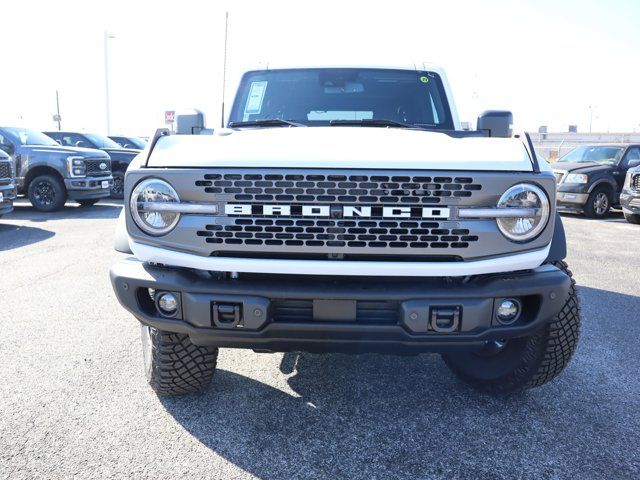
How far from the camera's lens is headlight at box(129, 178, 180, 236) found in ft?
7.59

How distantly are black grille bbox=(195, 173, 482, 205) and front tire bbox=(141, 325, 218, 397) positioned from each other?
0.88 meters

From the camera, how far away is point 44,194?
11.6 metres

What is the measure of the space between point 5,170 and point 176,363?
7771mm

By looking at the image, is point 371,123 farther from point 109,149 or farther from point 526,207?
point 109,149

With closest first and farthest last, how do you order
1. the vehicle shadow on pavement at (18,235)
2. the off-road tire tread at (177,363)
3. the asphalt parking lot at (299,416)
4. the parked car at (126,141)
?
the asphalt parking lot at (299,416) → the off-road tire tread at (177,363) → the vehicle shadow on pavement at (18,235) → the parked car at (126,141)

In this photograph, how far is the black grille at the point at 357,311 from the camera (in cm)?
227

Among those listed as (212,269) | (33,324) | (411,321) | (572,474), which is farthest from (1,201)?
(572,474)

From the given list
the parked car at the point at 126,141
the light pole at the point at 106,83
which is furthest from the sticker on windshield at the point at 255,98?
the light pole at the point at 106,83

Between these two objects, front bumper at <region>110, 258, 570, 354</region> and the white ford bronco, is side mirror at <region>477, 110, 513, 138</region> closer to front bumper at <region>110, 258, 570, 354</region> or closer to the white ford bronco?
the white ford bronco

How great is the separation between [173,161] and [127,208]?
11.4 inches

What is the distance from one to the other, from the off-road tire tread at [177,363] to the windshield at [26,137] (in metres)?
10.6

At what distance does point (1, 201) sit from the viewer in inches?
336

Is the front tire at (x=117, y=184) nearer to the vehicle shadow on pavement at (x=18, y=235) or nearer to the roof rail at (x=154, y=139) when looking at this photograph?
the vehicle shadow on pavement at (x=18, y=235)

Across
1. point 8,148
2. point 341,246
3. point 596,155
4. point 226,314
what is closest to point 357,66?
point 341,246
